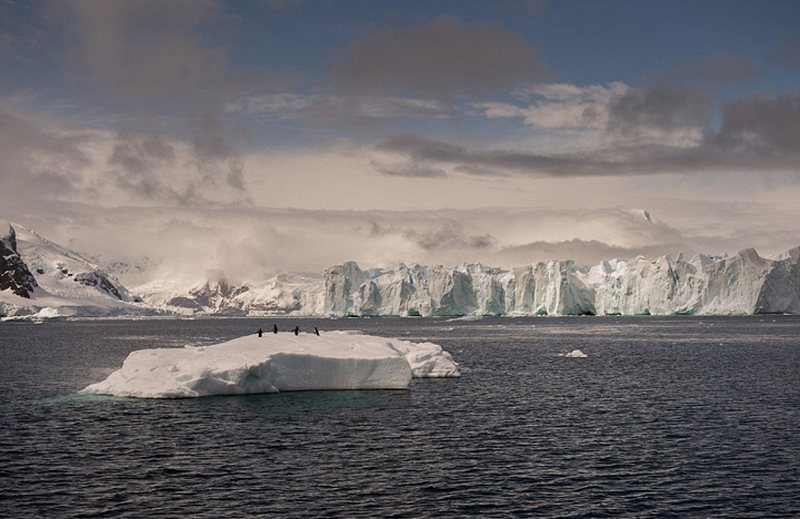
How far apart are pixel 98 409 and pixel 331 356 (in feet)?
44.5

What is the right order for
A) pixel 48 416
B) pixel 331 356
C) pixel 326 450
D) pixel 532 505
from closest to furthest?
pixel 532 505
pixel 326 450
pixel 48 416
pixel 331 356

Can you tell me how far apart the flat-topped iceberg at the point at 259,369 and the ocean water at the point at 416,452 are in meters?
0.95

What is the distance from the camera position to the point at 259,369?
149 ft

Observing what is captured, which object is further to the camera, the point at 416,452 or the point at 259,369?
the point at 259,369

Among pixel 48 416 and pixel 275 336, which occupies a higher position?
pixel 275 336

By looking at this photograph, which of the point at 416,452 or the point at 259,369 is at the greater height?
the point at 259,369

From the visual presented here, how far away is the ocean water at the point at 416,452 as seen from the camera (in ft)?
78.8

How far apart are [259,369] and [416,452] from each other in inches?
659

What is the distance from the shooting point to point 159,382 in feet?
147

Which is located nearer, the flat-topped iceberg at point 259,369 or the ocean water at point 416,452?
the ocean water at point 416,452

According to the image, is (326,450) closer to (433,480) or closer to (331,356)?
(433,480)

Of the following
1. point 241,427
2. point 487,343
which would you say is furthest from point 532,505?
point 487,343

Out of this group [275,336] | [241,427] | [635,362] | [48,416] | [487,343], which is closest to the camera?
[241,427]

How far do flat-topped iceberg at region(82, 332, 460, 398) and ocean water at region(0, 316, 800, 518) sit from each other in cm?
95
